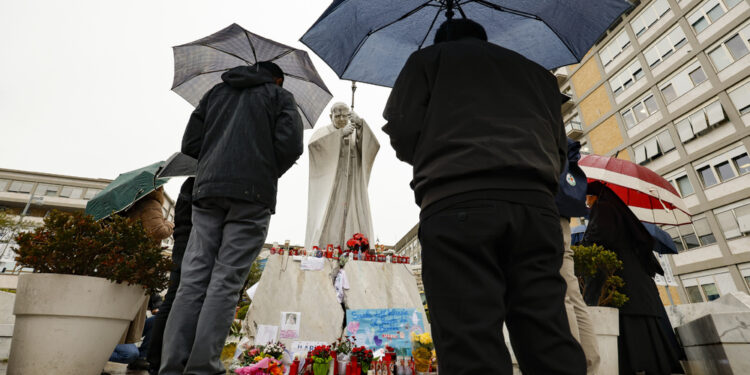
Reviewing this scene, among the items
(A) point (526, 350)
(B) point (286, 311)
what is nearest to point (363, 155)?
(B) point (286, 311)

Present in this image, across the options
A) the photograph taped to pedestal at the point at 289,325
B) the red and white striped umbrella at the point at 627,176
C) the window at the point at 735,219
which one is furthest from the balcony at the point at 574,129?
the photograph taped to pedestal at the point at 289,325

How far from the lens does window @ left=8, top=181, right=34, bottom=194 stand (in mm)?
45594

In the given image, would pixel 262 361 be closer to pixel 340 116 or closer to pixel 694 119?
pixel 340 116

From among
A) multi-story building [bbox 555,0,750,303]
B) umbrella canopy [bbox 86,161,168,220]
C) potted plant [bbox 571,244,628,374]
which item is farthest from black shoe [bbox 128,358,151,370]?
multi-story building [bbox 555,0,750,303]

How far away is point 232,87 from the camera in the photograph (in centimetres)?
249

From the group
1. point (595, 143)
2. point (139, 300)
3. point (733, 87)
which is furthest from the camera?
point (595, 143)

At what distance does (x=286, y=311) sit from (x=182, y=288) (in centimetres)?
223

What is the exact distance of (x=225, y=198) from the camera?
6.68 feet

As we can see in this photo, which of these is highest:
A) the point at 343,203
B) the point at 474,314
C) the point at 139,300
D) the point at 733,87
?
the point at 733,87

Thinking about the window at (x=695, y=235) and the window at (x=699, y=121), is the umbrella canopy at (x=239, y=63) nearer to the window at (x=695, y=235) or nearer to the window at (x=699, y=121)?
the window at (x=695, y=235)

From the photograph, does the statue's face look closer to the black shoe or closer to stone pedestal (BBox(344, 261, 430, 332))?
stone pedestal (BBox(344, 261, 430, 332))

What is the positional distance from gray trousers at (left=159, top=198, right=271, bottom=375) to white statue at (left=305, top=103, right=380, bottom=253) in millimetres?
3876

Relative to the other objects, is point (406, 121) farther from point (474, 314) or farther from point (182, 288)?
point (182, 288)

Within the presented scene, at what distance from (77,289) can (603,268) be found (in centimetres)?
415
